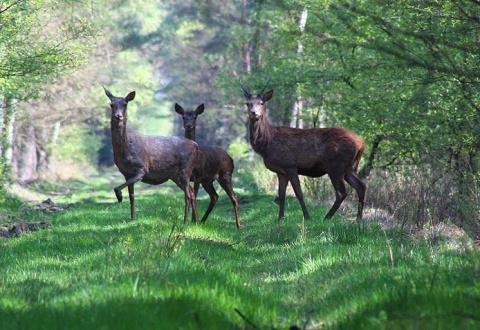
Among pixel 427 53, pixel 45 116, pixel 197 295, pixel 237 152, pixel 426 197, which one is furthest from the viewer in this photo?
pixel 237 152

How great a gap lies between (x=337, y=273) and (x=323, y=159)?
274 inches

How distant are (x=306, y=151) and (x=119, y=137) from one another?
155 inches

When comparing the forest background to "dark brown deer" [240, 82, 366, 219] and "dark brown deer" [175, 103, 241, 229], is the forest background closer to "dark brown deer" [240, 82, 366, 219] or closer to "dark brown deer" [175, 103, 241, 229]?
"dark brown deer" [240, 82, 366, 219]

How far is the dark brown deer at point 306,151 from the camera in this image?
13.6 m

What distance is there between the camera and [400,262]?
6922mm

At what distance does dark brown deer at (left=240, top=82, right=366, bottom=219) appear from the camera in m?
13.6

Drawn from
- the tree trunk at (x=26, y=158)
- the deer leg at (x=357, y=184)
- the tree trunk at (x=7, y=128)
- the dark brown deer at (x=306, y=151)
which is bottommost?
the tree trunk at (x=26, y=158)

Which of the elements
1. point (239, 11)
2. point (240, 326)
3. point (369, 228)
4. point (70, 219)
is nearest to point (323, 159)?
point (369, 228)

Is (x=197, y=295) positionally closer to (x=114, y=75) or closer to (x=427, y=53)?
(x=427, y=53)

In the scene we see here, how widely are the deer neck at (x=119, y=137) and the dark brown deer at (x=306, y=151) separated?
8.65 ft

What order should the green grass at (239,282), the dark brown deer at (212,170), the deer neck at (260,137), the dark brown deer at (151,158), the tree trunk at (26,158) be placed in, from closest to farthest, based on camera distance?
the green grass at (239,282)
the dark brown deer at (151,158)
the deer neck at (260,137)
the dark brown deer at (212,170)
the tree trunk at (26,158)

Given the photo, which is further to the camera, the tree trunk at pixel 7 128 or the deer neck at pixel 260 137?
the tree trunk at pixel 7 128

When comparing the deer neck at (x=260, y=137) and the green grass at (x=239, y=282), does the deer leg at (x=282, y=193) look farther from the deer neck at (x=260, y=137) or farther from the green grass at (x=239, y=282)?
the green grass at (x=239, y=282)

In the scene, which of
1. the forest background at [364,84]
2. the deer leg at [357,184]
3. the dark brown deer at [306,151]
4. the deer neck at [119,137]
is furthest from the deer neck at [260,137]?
the deer neck at [119,137]
